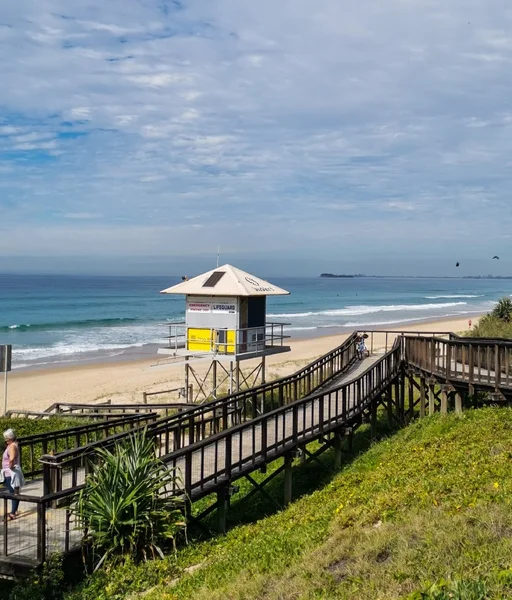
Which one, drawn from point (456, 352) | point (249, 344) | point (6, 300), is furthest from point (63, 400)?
point (6, 300)

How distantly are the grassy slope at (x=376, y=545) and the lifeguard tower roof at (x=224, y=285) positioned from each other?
10943 millimetres

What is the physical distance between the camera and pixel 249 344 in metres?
22.2

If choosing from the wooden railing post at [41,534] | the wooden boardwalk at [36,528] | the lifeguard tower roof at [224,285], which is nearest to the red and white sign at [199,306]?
the lifeguard tower roof at [224,285]

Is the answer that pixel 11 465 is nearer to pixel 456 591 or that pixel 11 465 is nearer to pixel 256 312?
pixel 456 591

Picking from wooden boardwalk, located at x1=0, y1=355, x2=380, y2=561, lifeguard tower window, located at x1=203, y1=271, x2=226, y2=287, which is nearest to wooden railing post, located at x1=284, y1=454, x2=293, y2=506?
wooden boardwalk, located at x1=0, y1=355, x2=380, y2=561

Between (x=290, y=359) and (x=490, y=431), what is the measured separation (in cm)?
2780

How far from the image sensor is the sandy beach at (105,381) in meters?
28.9

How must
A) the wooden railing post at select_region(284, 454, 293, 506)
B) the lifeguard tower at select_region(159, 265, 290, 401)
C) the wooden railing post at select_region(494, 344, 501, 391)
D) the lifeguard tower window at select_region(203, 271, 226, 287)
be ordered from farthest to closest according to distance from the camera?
the lifeguard tower window at select_region(203, 271, 226, 287) → the lifeguard tower at select_region(159, 265, 290, 401) → the wooden railing post at select_region(494, 344, 501, 391) → the wooden railing post at select_region(284, 454, 293, 506)

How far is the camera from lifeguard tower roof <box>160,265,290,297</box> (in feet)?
70.8

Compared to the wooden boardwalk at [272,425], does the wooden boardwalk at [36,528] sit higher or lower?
lower

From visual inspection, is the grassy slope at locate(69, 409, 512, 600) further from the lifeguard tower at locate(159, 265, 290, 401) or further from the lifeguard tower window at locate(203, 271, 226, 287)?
the lifeguard tower window at locate(203, 271, 226, 287)

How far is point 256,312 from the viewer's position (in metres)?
22.9

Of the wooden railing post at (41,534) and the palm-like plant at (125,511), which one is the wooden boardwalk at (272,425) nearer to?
Result: the wooden railing post at (41,534)

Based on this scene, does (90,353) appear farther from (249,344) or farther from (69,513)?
(69,513)
